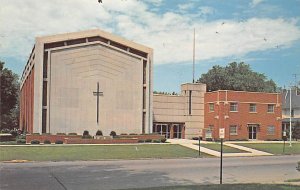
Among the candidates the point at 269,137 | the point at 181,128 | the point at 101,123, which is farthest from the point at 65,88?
the point at 269,137

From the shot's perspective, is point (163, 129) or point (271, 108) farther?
point (163, 129)

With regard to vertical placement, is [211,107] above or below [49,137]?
above

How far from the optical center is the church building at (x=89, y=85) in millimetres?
48531

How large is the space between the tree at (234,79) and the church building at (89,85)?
45.6m

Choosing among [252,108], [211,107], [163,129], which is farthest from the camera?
[163,129]

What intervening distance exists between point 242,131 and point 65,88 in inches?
933

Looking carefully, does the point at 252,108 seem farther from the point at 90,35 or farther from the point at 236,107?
the point at 90,35

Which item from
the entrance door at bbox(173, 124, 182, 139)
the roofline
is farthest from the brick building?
the roofline

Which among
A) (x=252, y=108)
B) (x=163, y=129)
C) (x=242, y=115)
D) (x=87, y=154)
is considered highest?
(x=252, y=108)

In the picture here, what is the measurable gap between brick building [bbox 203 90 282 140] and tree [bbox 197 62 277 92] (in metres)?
34.7

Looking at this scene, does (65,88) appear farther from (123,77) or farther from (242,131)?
(242,131)

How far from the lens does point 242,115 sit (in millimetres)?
56938

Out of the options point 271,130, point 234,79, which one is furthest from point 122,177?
point 234,79

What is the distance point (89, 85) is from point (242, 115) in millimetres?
20839
